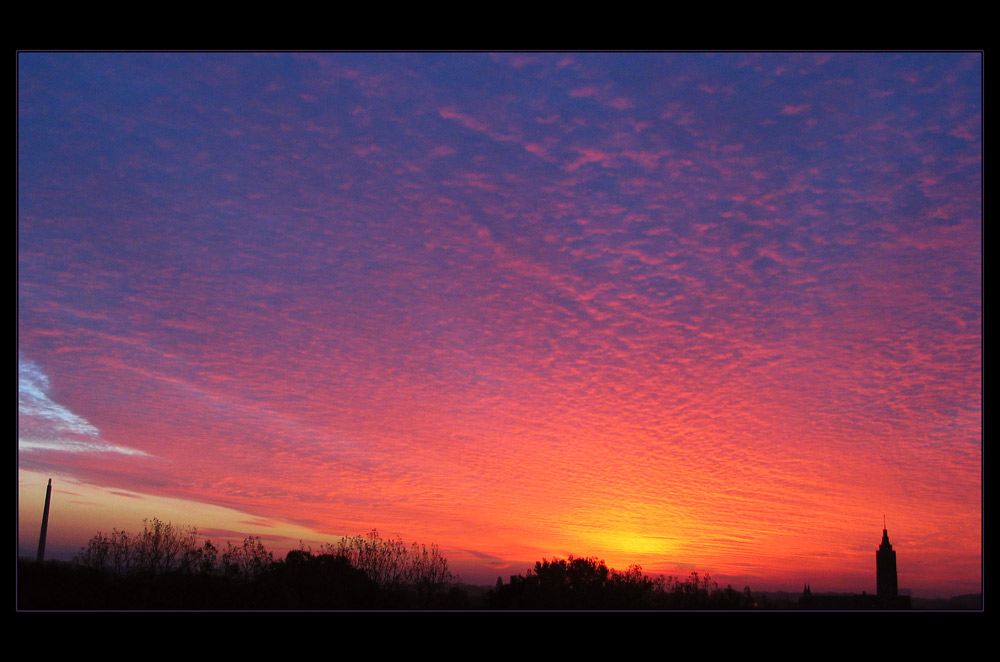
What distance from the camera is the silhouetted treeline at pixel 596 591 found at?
22.7 metres

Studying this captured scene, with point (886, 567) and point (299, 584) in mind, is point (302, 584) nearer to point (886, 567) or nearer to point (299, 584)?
point (299, 584)

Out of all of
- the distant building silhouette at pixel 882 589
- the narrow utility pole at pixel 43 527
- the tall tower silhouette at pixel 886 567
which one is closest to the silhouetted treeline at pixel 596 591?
the narrow utility pole at pixel 43 527

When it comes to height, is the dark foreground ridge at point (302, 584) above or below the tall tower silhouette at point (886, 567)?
above

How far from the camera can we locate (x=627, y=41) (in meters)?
6.63

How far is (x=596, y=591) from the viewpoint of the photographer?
25.2 m

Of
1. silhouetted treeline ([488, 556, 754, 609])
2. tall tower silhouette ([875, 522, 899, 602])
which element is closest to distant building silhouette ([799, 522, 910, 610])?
tall tower silhouette ([875, 522, 899, 602])

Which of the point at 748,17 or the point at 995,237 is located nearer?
the point at 748,17

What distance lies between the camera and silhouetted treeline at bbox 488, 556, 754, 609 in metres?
22.7

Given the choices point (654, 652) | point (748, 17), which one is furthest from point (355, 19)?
point (654, 652)

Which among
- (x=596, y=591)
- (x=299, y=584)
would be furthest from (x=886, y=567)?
(x=299, y=584)

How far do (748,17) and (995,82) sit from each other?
2754mm

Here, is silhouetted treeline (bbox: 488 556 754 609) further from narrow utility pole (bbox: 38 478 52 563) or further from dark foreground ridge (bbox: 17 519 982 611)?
narrow utility pole (bbox: 38 478 52 563)

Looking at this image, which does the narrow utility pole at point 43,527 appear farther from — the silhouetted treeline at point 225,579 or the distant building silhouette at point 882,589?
the distant building silhouette at point 882,589

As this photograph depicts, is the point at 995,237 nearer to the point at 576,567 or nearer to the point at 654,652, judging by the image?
the point at 654,652
